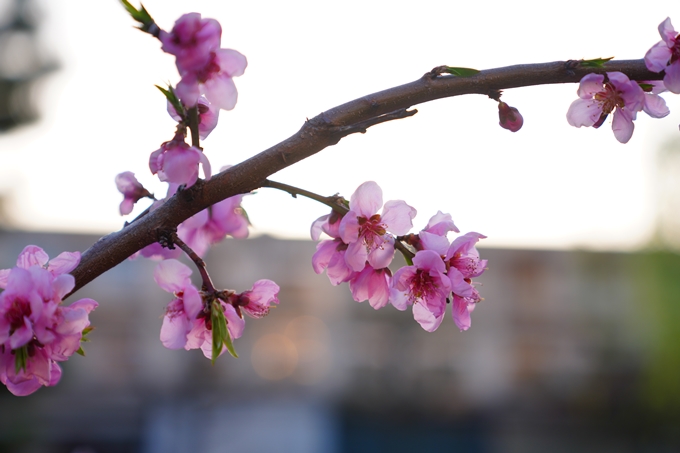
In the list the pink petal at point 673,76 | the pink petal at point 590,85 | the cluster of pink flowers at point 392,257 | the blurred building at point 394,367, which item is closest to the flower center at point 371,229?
the cluster of pink flowers at point 392,257

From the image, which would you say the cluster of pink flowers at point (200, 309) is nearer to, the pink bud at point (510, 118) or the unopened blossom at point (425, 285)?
the unopened blossom at point (425, 285)

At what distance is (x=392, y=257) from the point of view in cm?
104

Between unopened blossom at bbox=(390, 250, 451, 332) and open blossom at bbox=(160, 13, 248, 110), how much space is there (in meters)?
0.38

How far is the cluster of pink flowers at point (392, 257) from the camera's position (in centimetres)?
100

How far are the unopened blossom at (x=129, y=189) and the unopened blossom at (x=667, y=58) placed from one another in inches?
34.7

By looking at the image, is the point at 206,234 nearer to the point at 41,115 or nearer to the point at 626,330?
the point at 41,115

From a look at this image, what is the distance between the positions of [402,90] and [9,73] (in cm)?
1440

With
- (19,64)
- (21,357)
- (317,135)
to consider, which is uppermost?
(19,64)

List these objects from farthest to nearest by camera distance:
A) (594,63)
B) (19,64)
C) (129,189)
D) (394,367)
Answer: (394,367) < (19,64) < (129,189) < (594,63)

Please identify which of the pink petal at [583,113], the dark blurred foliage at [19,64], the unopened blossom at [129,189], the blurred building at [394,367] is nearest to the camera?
the pink petal at [583,113]

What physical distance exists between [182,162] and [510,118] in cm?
52

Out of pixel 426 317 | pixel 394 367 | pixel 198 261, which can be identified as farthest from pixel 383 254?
pixel 394 367

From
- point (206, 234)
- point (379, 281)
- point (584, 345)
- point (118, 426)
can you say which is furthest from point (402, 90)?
point (584, 345)

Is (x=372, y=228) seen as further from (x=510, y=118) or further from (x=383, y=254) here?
(x=510, y=118)
